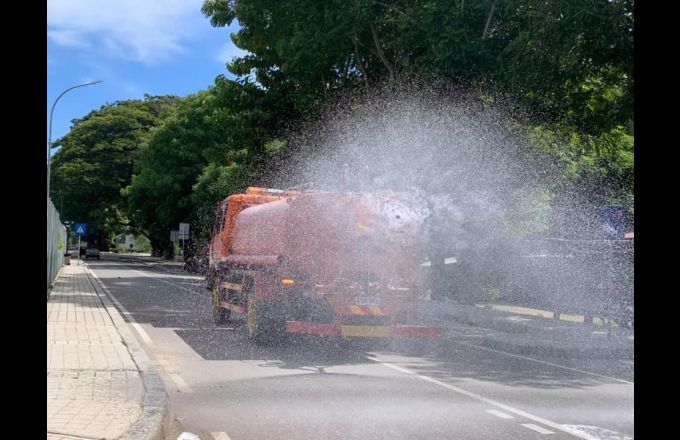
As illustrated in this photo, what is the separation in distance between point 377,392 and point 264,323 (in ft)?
11.8

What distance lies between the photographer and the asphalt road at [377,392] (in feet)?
20.3

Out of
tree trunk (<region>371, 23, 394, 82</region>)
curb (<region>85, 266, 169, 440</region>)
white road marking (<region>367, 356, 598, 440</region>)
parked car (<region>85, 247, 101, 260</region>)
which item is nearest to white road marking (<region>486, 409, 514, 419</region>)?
white road marking (<region>367, 356, 598, 440</region>)

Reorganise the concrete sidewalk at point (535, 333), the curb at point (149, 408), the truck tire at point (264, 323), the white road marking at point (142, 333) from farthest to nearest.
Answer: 1. the white road marking at point (142, 333)
2. the concrete sidewalk at point (535, 333)
3. the truck tire at point (264, 323)
4. the curb at point (149, 408)

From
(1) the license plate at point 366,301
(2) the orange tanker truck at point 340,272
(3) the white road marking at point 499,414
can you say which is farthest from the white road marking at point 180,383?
(3) the white road marking at point 499,414

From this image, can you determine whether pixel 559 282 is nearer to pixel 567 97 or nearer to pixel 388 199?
pixel 567 97

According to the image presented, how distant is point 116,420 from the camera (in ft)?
18.8

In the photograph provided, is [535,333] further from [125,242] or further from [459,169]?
[125,242]

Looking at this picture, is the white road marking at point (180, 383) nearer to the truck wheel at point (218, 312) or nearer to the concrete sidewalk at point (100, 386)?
the concrete sidewalk at point (100, 386)

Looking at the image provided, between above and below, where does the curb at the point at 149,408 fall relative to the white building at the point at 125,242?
below

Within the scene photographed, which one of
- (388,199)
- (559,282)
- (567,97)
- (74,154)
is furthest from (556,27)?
(74,154)

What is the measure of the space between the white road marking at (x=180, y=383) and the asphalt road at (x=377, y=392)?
23 mm

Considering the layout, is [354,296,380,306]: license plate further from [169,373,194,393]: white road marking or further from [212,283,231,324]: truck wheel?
[212,283,231,324]: truck wheel
